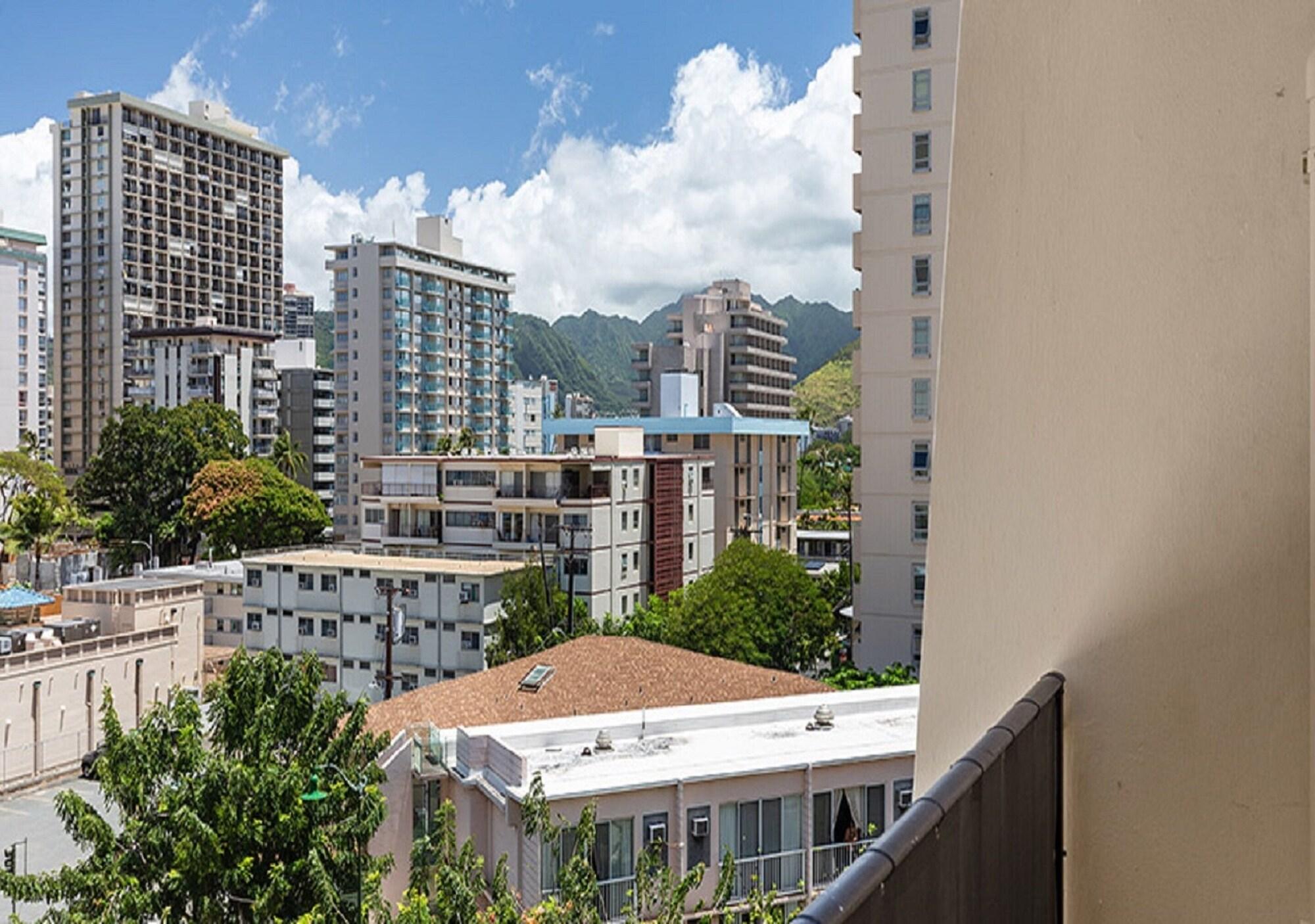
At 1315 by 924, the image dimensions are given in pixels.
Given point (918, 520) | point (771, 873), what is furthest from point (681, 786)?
point (918, 520)

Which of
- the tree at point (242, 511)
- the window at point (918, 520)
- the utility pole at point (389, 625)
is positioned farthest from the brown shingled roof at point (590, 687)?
the tree at point (242, 511)

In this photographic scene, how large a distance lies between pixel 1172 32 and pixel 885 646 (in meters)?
23.0

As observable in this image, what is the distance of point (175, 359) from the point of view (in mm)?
78500

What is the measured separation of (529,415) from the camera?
95750 millimetres

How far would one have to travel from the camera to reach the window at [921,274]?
23797 mm

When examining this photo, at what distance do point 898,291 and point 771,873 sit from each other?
1393cm

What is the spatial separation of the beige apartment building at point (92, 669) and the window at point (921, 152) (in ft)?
65.1

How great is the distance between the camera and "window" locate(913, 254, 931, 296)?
78.1 feet

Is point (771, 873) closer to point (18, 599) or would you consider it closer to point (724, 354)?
point (18, 599)

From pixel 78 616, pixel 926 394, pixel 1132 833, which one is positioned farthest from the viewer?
pixel 78 616

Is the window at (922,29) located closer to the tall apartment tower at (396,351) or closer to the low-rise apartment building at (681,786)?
the low-rise apartment building at (681,786)

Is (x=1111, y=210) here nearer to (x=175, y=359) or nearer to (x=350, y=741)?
(x=350, y=741)

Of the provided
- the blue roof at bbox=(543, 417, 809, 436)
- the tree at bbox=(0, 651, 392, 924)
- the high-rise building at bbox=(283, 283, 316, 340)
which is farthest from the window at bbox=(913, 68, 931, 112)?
the high-rise building at bbox=(283, 283, 316, 340)

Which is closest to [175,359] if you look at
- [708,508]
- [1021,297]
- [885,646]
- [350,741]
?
[708,508]
